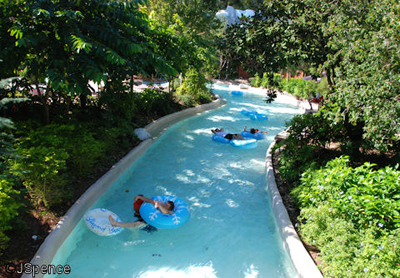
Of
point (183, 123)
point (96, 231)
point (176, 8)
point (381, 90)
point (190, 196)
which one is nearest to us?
point (381, 90)

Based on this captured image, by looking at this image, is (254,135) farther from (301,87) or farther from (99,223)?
(301,87)

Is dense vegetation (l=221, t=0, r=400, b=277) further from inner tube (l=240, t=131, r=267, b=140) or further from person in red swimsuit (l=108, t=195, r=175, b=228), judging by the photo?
inner tube (l=240, t=131, r=267, b=140)

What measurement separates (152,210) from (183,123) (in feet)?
31.4

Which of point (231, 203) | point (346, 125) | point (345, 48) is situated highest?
point (345, 48)

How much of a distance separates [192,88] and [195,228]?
1326cm

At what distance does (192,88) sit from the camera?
18.6 m

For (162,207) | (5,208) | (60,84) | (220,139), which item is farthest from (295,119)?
(5,208)

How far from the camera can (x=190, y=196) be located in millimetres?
7824

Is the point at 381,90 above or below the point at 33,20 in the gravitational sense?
below

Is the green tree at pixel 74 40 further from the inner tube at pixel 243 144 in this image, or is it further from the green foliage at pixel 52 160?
the inner tube at pixel 243 144

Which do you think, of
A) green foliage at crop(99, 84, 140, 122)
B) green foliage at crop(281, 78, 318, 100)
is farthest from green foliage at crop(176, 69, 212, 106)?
green foliage at crop(281, 78, 318, 100)

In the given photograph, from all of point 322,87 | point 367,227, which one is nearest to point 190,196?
point 367,227

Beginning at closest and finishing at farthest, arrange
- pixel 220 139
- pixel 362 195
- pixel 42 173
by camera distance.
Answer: pixel 362 195 → pixel 42 173 → pixel 220 139

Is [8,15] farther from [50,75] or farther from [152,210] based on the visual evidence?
[152,210]
